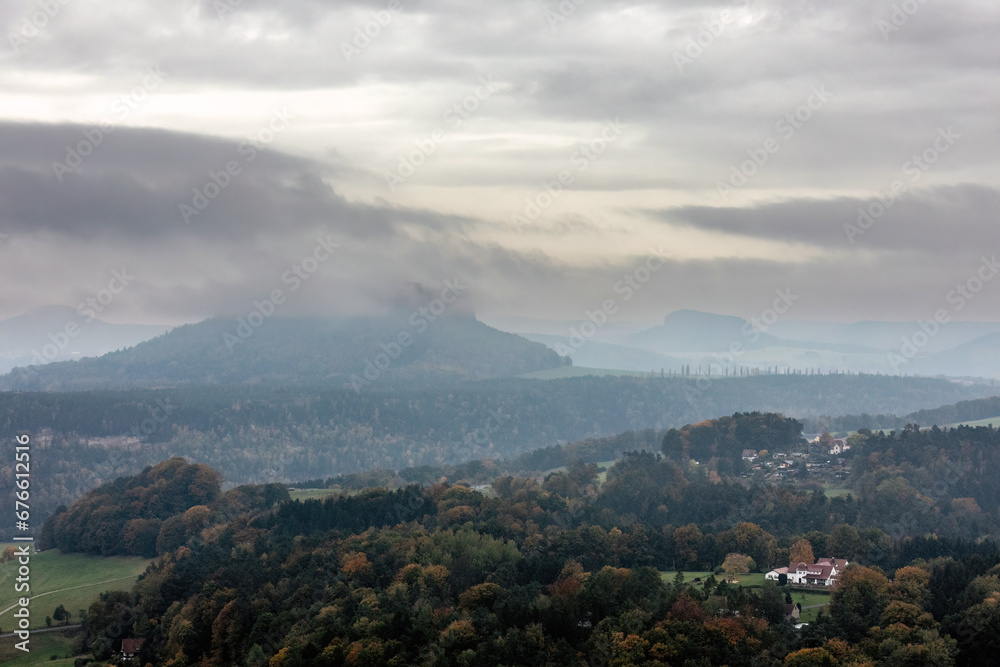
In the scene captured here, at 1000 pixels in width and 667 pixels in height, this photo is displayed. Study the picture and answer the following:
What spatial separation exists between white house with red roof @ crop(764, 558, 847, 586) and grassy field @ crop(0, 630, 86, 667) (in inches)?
1990

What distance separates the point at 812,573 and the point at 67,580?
68.7m

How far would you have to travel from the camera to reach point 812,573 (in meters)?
76.9

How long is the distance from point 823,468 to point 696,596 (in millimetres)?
83654

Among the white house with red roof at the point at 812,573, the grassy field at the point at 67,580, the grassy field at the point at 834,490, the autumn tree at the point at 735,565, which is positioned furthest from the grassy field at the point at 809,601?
the grassy field at the point at 67,580

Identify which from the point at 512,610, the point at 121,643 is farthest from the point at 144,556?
the point at 512,610

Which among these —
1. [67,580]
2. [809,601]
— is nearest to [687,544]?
[809,601]

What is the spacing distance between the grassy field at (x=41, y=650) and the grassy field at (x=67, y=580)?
352 cm

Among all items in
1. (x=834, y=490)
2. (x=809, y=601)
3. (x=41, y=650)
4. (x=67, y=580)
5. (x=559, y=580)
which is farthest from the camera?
Result: (x=834, y=490)

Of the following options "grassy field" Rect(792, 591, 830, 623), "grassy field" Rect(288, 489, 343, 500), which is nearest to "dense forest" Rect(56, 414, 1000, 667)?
"grassy field" Rect(792, 591, 830, 623)

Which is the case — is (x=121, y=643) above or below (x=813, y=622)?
below

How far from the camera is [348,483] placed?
15050 centimetres

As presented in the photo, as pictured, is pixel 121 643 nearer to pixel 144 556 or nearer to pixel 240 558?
pixel 240 558

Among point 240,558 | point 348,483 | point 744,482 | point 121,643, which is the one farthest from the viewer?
point 348,483

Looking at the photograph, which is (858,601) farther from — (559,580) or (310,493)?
(310,493)
